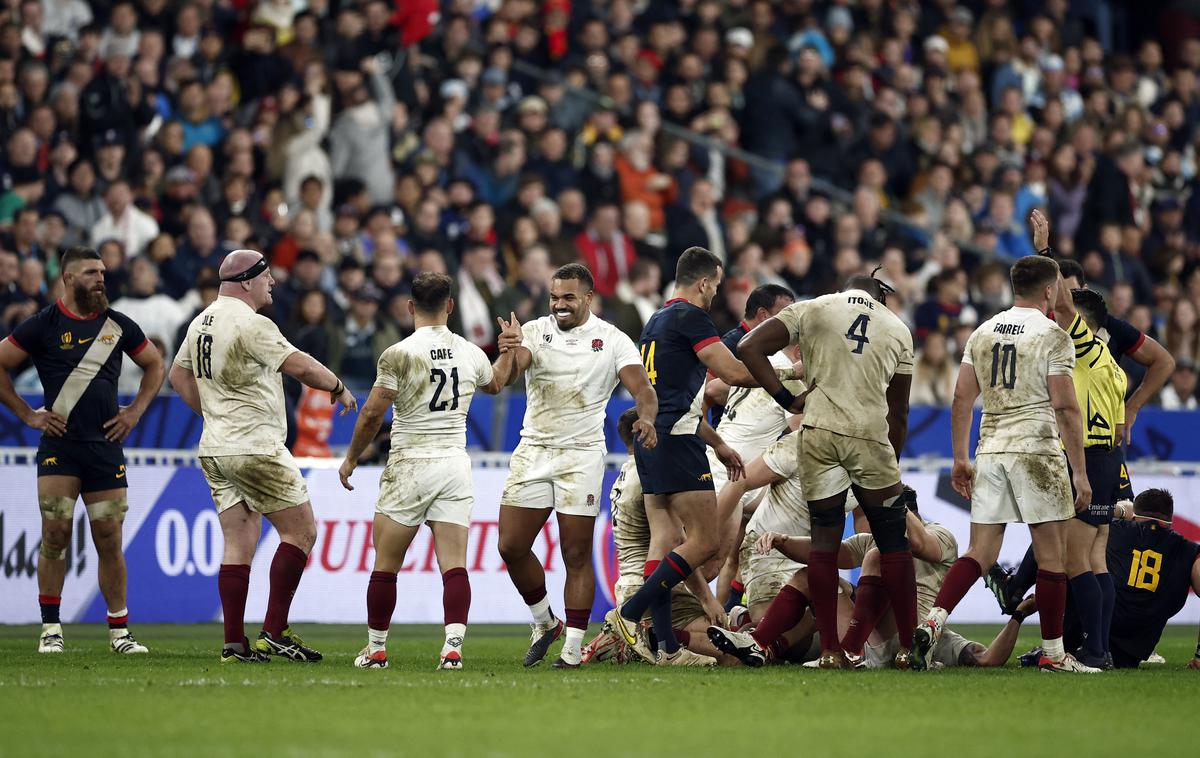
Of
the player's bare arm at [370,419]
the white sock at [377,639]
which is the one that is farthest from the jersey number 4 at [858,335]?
the white sock at [377,639]

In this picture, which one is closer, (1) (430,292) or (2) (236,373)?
(1) (430,292)

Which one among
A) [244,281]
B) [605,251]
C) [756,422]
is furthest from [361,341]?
[244,281]

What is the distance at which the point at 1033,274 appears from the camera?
1069 cm

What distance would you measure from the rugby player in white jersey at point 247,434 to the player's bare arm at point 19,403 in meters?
1.20

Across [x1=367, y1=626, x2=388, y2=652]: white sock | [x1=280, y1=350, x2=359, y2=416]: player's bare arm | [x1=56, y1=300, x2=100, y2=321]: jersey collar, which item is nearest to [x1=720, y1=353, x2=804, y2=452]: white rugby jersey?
[x1=280, y1=350, x2=359, y2=416]: player's bare arm

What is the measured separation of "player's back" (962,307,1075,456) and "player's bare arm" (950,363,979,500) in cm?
9

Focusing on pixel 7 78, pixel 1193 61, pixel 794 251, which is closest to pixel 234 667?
pixel 7 78

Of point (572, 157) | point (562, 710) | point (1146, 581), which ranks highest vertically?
point (572, 157)

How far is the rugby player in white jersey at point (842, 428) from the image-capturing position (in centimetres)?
1039

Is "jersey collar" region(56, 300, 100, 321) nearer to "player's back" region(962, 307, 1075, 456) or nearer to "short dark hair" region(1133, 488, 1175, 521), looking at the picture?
"player's back" region(962, 307, 1075, 456)

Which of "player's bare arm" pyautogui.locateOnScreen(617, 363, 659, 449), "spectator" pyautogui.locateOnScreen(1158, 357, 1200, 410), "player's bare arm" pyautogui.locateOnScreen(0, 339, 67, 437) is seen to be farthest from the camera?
"spectator" pyautogui.locateOnScreen(1158, 357, 1200, 410)

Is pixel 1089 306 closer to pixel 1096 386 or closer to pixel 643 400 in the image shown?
pixel 1096 386

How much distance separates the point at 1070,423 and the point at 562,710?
389 centimetres

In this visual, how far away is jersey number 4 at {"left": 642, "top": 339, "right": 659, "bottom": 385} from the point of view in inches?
430
